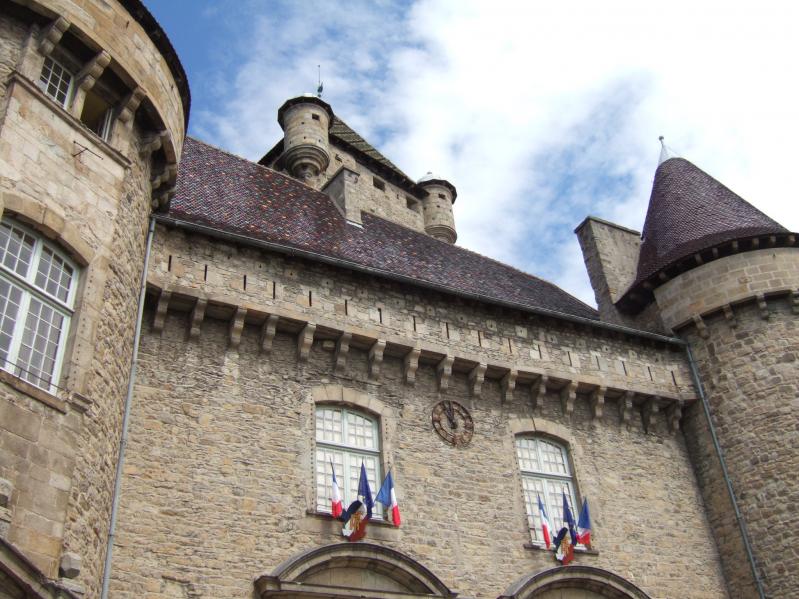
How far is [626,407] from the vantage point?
13664mm

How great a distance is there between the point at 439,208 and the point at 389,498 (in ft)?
51.3

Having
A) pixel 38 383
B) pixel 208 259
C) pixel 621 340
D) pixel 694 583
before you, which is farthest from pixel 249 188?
pixel 694 583

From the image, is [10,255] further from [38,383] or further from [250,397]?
[250,397]

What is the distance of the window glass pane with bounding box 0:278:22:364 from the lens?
7551mm

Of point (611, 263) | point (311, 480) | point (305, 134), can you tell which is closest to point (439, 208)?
point (305, 134)

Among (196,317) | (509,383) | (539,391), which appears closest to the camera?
(196,317)

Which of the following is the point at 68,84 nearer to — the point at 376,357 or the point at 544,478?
the point at 376,357

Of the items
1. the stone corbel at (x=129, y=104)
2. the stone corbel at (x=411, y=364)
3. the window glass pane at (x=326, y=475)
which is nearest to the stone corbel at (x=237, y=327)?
the window glass pane at (x=326, y=475)

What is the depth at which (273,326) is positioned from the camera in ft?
36.9

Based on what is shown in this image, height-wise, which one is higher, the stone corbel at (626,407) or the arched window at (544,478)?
the stone corbel at (626,407)

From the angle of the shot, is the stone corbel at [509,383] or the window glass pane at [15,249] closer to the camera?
the window glass pane at [15,249]

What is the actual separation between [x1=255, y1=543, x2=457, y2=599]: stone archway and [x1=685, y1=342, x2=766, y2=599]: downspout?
15.8ft

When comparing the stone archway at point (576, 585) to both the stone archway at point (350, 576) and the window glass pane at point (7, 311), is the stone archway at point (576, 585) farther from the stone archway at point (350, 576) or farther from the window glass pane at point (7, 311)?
the window glass pane at point (7, 311)

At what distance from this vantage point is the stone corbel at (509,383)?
41.9ft
